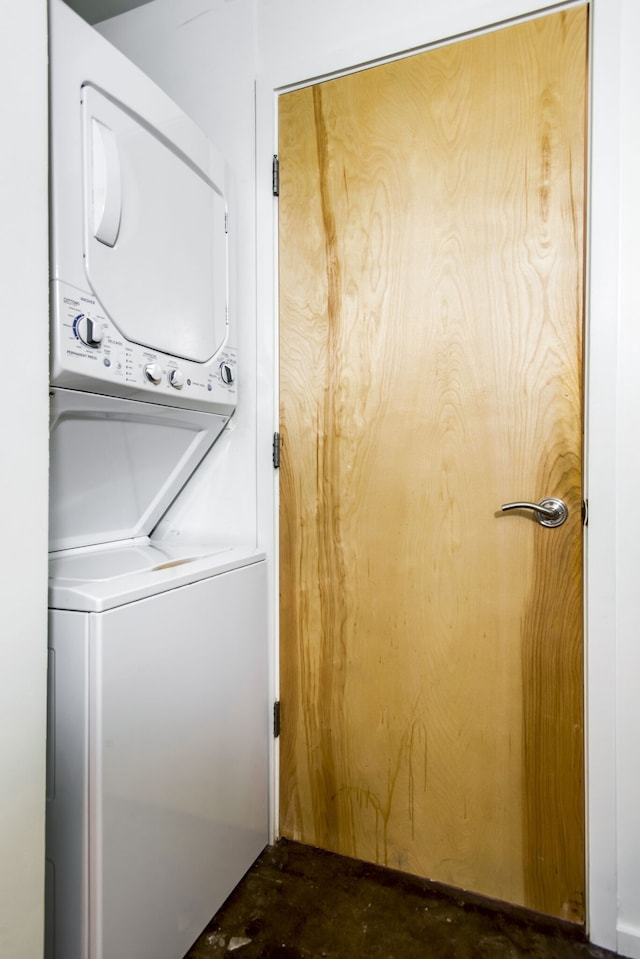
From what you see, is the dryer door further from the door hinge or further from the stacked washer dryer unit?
the door hinge

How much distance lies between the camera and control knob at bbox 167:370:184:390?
52.2 inches

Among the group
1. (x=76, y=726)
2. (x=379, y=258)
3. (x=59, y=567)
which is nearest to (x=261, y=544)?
(x=59, y=567)

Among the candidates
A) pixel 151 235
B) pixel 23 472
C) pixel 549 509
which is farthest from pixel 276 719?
pixel 151 235

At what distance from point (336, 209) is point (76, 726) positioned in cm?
148

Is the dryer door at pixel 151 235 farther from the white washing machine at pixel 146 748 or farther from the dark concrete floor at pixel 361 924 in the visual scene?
the dark concrete floor at pixel 361 924

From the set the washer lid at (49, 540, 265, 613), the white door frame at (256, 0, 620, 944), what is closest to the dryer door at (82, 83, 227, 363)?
the washer lid at (49, 540, 265, 613)

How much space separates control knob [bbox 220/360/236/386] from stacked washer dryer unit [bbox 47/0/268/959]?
0.7 inches

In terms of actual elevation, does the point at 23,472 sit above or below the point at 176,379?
below

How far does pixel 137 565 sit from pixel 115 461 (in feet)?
0.95

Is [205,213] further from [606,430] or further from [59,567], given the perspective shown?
[606,430]

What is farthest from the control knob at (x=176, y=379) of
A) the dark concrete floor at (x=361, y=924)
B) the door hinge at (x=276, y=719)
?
the dark concrete floor at (x=361, y=924)

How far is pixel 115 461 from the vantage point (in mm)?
1414

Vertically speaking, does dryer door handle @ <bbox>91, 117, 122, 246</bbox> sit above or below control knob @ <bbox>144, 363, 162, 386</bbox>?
above

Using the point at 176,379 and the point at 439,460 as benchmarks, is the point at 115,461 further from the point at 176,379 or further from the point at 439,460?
the point at 439,460
